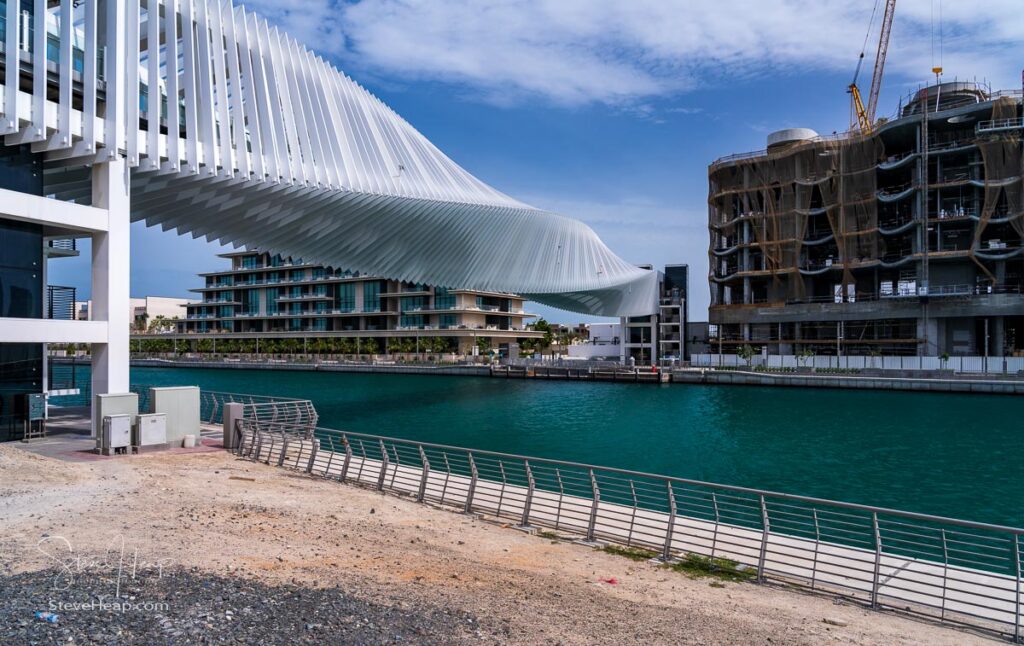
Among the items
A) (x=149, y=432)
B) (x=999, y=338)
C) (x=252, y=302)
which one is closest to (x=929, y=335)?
(x=999, y=338)

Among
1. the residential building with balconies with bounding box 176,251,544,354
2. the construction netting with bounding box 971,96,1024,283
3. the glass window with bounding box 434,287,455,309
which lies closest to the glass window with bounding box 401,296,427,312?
the residential building with balconies with bounding box 176,251,544,354

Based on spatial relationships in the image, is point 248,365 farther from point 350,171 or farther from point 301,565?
point 301,565

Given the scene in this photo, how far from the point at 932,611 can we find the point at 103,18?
80.3 feet

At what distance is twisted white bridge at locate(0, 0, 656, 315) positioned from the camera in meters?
18.5

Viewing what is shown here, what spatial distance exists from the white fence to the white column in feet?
186

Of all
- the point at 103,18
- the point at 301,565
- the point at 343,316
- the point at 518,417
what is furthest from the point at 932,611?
the point at 343,316

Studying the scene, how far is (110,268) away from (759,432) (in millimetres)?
27002

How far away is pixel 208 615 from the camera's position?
20.6 ft

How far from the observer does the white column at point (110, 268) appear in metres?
19.3

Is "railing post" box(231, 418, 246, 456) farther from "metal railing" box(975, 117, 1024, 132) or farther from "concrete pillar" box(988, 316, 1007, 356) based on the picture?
"metal railing" box(975, 117, 1024, 132)

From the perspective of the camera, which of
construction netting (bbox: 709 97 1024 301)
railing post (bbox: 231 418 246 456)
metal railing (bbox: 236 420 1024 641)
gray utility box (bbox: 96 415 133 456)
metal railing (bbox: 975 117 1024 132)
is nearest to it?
metal railing (bbox: 236 420 1024 641)

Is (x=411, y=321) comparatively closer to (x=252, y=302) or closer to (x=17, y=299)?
(x=252, y=302)

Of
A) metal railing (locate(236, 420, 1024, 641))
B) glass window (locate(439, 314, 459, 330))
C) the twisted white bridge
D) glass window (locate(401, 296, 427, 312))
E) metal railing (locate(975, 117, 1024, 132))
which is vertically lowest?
metal railing (locate(236, 420, 1024, 641))

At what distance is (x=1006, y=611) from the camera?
23.9 ft
